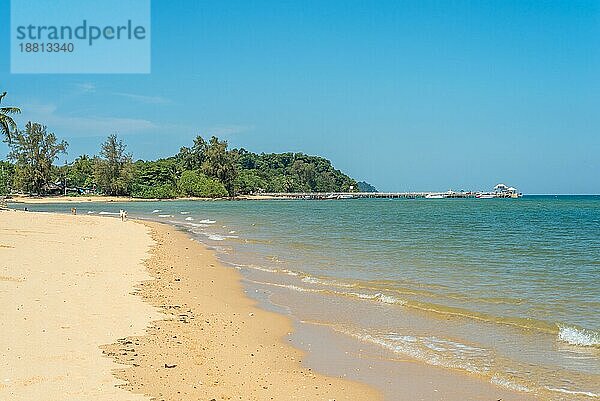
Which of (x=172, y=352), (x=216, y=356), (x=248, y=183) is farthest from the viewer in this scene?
(x=248, y=183)

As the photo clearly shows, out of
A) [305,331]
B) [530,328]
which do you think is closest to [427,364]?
[305,331]

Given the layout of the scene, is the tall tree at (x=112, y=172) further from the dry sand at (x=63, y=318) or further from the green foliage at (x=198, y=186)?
the dry sand at (x=63, y=318)

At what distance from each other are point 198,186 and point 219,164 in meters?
10.0

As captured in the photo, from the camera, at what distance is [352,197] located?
198 metres

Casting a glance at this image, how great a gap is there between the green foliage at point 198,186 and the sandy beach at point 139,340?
418ft

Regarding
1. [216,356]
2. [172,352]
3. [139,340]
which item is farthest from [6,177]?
[216,356]

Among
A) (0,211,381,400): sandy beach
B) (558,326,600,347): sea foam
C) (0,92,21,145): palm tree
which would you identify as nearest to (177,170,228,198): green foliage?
(0,92,21,145): palm tree

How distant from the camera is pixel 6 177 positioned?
128 metres

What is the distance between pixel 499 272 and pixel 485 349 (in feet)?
32.9

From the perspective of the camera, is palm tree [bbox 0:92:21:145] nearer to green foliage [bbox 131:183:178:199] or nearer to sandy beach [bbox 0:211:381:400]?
sandy beach [bbox 0:211:381:400]

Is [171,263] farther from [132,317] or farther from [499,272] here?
[499,272]

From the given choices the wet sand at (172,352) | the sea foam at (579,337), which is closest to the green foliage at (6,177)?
the wet sand at (172,352)

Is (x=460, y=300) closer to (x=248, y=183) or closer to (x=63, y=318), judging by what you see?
(x=63, y=318)

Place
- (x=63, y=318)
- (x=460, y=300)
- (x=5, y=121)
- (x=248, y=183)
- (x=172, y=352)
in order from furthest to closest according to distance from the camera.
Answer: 1. (x=248, y=183)
2. (x=5, y=121)
3. (x=460, y=300)
4. (x=63, y=318)
5. (x=172, y=352)
